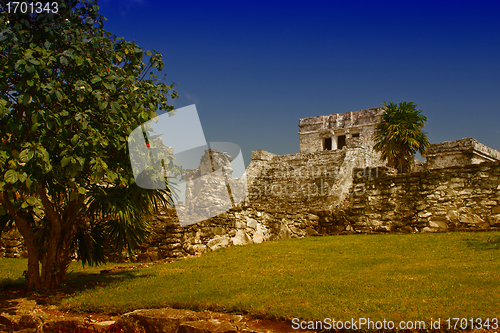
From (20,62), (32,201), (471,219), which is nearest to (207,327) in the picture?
(32,201)

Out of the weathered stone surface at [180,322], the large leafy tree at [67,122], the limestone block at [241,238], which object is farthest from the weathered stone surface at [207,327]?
the limestone block at [241,238]

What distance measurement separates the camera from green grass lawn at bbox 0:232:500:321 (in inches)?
193

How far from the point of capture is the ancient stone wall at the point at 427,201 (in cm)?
1002

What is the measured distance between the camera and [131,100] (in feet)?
21.2

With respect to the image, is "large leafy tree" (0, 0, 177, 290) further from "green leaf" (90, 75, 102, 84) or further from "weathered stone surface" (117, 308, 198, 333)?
"weathered stone surface" (117, 308, 198, 333)

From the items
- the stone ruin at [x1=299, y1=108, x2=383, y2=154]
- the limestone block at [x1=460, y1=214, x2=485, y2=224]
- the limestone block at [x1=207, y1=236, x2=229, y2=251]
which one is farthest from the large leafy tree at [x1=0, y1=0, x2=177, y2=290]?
the stone ruin at [x1=299, y1=108, x2=383, y2=154]

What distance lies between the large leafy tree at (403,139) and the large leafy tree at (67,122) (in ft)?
37.5

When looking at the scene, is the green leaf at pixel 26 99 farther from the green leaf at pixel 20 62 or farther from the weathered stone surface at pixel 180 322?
the weathered stone surface at pixel 180 322

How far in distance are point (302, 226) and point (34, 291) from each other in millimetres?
7131

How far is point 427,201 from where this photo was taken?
10.7m

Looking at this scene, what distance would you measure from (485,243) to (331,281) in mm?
4141

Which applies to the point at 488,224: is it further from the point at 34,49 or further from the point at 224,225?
the point at 34,49

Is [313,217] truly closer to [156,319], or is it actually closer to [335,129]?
[156,319]

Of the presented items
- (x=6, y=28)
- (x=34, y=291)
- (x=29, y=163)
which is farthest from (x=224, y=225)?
(x=6, y=28)
